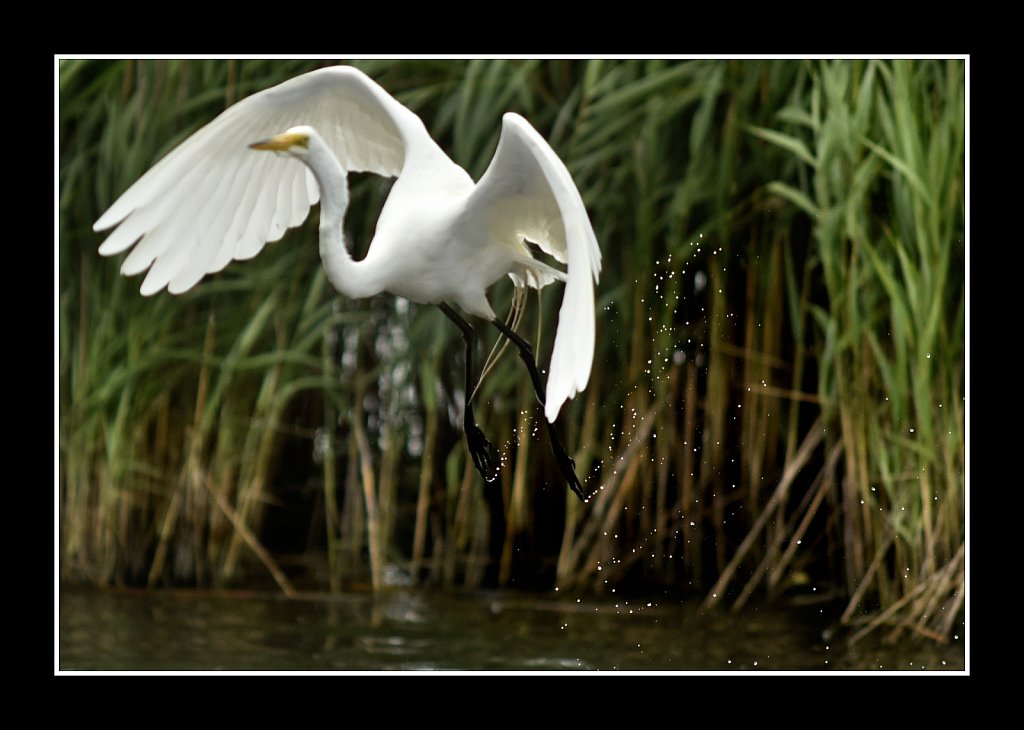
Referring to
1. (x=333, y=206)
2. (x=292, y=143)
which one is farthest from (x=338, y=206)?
(x=292, y=143)

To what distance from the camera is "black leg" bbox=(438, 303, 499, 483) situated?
2.59 meters

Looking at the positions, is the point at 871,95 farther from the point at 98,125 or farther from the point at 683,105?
the point at 98,125

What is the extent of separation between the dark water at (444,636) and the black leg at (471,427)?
61 cm

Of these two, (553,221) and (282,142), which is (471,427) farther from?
(282,142)

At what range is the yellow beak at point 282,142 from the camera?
7.22 ft

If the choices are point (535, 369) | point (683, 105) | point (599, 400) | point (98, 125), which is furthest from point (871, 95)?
point (98, 125)

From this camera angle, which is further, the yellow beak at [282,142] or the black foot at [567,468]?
the black foot at [567,468]

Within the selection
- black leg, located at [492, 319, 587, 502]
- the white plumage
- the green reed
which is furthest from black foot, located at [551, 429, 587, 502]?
the green reed

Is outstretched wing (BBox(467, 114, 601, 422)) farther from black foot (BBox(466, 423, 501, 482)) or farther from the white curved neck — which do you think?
black foot (BBox(466, 423, 501, 482))

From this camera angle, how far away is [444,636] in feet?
10.8

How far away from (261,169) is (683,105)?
3.71 feet

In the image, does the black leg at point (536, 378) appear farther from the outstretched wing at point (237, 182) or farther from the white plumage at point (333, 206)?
the outstretched wing at point (237, 182)

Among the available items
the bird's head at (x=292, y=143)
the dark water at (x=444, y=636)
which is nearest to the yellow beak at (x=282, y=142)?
the bird's head at (x=292, y=143)

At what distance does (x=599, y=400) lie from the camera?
10.9 ft
